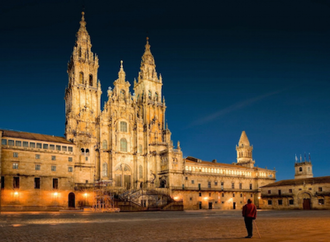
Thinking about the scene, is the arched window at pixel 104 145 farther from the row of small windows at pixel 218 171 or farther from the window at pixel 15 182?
the window at pixel 15 182

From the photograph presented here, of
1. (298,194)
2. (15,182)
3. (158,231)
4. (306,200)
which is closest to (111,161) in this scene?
(15,182)

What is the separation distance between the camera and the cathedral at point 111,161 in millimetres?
63438

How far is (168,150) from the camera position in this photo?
88.6m

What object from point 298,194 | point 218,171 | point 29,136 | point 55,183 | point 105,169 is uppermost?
point 29,136

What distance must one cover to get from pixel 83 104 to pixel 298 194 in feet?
209

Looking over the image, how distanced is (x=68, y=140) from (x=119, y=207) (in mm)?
22384

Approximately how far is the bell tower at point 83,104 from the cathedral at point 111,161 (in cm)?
24

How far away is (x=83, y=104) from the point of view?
84.5m

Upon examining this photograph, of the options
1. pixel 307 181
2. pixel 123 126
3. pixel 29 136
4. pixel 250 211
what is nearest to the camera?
Answer: pixel 250 211

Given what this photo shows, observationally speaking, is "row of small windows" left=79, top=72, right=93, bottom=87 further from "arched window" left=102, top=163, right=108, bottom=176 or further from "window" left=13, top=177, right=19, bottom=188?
"window" left=13, top=177, right=19, bottom=188

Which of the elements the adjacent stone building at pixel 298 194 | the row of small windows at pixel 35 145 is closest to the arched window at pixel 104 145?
the row of small windows at pixel 35 145

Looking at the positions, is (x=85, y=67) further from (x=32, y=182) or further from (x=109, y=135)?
(x=32, y=182)

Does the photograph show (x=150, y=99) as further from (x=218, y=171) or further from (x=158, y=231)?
(x=158, y=231)

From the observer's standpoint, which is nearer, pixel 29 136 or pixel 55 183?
pixel 55 183
